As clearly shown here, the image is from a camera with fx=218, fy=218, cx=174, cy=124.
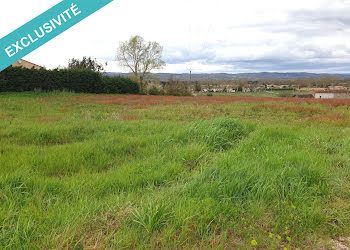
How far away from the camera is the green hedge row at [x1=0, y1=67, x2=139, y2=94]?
2689 centimetres

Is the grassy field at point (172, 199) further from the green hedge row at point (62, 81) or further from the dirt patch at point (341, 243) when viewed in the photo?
the green hedge row at point (62, 81)

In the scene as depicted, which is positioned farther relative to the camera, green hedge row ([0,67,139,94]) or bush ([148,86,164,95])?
bush ([148,86,164,95])

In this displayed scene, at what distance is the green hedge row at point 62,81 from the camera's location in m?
26.9

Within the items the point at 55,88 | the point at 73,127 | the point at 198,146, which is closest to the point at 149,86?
the point at 55,88

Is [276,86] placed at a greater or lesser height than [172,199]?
greater

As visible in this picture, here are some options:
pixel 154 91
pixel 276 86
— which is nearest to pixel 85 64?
pixel 154 91

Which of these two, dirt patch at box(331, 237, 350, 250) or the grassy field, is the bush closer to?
the grassy field

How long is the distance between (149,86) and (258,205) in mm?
46024

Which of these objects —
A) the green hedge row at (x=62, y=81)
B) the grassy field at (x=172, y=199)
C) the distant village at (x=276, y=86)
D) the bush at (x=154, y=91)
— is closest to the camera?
the grassy field at (x=172, y=199)

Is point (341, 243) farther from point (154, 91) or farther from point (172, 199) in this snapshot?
point (154, 91)

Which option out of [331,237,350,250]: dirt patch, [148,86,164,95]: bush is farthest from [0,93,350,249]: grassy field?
[148,86,164,95]: bush

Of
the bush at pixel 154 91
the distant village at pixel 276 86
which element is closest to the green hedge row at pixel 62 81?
the bush at pixel 154 91

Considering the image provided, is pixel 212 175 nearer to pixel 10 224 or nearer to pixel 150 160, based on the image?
pixel 150 160

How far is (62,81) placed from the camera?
106 feet
